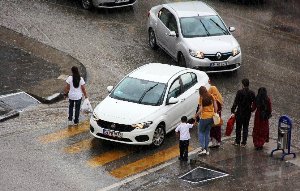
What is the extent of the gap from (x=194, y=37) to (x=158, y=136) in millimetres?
5819

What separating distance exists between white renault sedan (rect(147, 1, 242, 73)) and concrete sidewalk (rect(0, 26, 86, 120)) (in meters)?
2.92

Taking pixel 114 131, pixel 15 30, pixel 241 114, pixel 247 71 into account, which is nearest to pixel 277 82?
pixel 247 71

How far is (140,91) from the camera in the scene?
19.0 metres

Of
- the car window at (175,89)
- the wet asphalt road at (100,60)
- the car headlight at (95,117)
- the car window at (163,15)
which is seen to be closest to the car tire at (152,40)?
the wet asphalt road at (100,60)

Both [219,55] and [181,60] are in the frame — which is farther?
[181,60]

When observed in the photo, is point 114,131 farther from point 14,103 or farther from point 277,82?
point 277,82

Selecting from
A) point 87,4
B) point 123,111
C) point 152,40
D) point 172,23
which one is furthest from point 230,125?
point 87,4

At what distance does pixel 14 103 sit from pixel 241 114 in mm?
6139

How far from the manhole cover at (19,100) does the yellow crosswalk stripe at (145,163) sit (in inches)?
168

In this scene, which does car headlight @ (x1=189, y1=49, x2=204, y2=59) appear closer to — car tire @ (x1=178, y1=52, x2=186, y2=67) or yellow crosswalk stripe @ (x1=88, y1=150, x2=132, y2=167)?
car tire @ (x1=178, y1=52, x2=186, y2=67)

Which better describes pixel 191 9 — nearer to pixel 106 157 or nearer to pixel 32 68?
pixel 32 68

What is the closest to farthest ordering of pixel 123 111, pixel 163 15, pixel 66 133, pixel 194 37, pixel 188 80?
pixel 123 111
pixel 66 133
pixel 188 80
pixel 194 37
pixel 163 15

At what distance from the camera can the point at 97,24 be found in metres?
27.1

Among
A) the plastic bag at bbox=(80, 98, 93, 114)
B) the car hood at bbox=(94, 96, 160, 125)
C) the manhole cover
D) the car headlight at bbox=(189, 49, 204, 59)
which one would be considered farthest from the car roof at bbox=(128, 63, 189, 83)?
the manhole cover
